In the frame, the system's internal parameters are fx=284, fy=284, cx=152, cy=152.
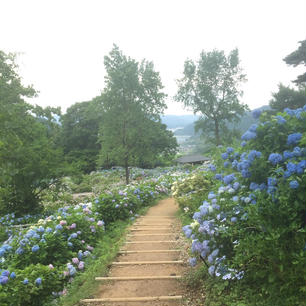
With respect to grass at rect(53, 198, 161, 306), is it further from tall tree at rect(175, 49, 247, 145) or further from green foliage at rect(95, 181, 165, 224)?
tall tree at rect(175, 49, 247, 145)

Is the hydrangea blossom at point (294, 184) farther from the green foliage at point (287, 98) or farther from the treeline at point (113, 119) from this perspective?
the green foliage at point (287, 98)

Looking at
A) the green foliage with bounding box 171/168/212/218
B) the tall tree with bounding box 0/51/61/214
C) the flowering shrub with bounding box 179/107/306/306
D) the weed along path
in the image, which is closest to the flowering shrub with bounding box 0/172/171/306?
the weed along path

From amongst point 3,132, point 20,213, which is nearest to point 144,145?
point 20,213

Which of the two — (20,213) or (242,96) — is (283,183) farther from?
(242,96)

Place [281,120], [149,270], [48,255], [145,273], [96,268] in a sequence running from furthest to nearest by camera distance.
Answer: [48,255] → [96,268] → [149,270] → [145,273] → [281,120]

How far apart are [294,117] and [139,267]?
9.80 feet

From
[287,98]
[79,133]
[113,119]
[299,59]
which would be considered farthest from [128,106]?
[79,133]

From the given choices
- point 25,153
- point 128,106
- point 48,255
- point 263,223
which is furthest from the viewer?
point 128,106

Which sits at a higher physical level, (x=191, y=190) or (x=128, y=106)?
(x=128, y=106)

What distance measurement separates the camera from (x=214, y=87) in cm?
2670

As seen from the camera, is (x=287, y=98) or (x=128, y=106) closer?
(x=128, y=106)

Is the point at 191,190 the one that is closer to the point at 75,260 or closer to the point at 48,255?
the point at 75,260

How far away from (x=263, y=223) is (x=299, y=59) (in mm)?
20288

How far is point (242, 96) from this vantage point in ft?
87.2
